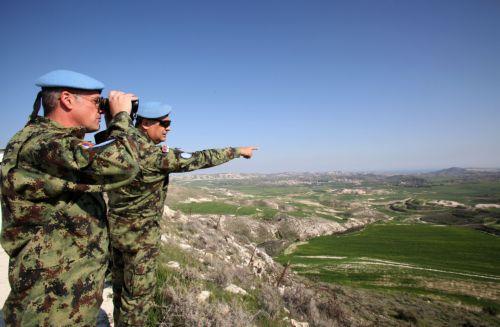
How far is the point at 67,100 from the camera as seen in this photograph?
2.06 meters

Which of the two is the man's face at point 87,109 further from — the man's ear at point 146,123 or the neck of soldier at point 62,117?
the man's ear at point 146,123

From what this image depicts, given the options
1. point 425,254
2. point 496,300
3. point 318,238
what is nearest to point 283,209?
point 318,238

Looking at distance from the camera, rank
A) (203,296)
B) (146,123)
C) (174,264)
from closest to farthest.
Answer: (146,123) → (203,296) → (174,264)

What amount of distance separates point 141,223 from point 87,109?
179cm

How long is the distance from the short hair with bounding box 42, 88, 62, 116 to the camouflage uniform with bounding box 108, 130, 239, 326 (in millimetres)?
1106

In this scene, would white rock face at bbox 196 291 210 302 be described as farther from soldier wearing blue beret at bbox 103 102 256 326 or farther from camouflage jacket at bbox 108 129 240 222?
camouflage jacket at bbox 108 129 240 222

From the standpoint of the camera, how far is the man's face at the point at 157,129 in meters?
3.82

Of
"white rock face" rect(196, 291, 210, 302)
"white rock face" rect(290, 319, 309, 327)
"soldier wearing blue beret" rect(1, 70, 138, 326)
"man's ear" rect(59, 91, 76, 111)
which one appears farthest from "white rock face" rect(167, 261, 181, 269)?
"man's ear" rect(59, 91, 76, 111)

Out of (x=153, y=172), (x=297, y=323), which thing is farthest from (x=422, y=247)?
(x=153, y=172)

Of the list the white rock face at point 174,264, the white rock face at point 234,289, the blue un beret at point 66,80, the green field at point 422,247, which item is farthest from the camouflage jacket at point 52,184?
the green field at point 422,247

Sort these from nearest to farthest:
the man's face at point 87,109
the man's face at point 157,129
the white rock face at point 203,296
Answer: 1. the man's face at point 87,109
2. the man's face at point 157,129
3. the white rock face at point 203,296

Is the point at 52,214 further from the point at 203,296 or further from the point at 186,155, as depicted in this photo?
the point at 203,296

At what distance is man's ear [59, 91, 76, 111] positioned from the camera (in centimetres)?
204

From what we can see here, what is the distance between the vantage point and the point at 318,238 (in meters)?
64.5
